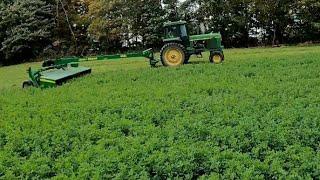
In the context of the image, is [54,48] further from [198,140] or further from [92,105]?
[198,140]

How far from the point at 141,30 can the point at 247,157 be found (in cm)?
2388

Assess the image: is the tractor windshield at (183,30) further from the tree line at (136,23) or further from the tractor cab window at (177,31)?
the tree line at (136,23)

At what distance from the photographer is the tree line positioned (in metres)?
27.5

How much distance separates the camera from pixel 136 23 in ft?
94.1

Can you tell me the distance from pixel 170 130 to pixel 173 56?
8.99 meters

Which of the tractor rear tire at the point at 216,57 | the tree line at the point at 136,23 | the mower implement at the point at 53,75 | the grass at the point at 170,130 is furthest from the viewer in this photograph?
the tree line at the point at 136,23

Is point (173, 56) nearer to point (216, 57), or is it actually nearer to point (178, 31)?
point (178, 31)

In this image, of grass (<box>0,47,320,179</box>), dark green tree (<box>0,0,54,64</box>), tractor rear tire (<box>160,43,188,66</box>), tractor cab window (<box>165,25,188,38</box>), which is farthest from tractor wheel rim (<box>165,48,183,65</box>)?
dark green tree (<box>0,0,54,64</box>)

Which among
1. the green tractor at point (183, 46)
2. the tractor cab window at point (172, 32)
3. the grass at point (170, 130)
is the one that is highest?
the tractor cab window at point (172, 32)

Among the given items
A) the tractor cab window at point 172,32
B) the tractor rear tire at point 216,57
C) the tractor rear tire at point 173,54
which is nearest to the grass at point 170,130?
the tractor rear tire at point 173,54

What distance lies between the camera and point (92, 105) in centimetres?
882

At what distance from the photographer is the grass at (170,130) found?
17.0ft

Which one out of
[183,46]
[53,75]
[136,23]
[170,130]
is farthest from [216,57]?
[136,23]

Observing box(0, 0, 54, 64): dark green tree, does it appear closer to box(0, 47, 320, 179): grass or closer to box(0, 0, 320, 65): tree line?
box(0, 0, 320, 65): tree line
